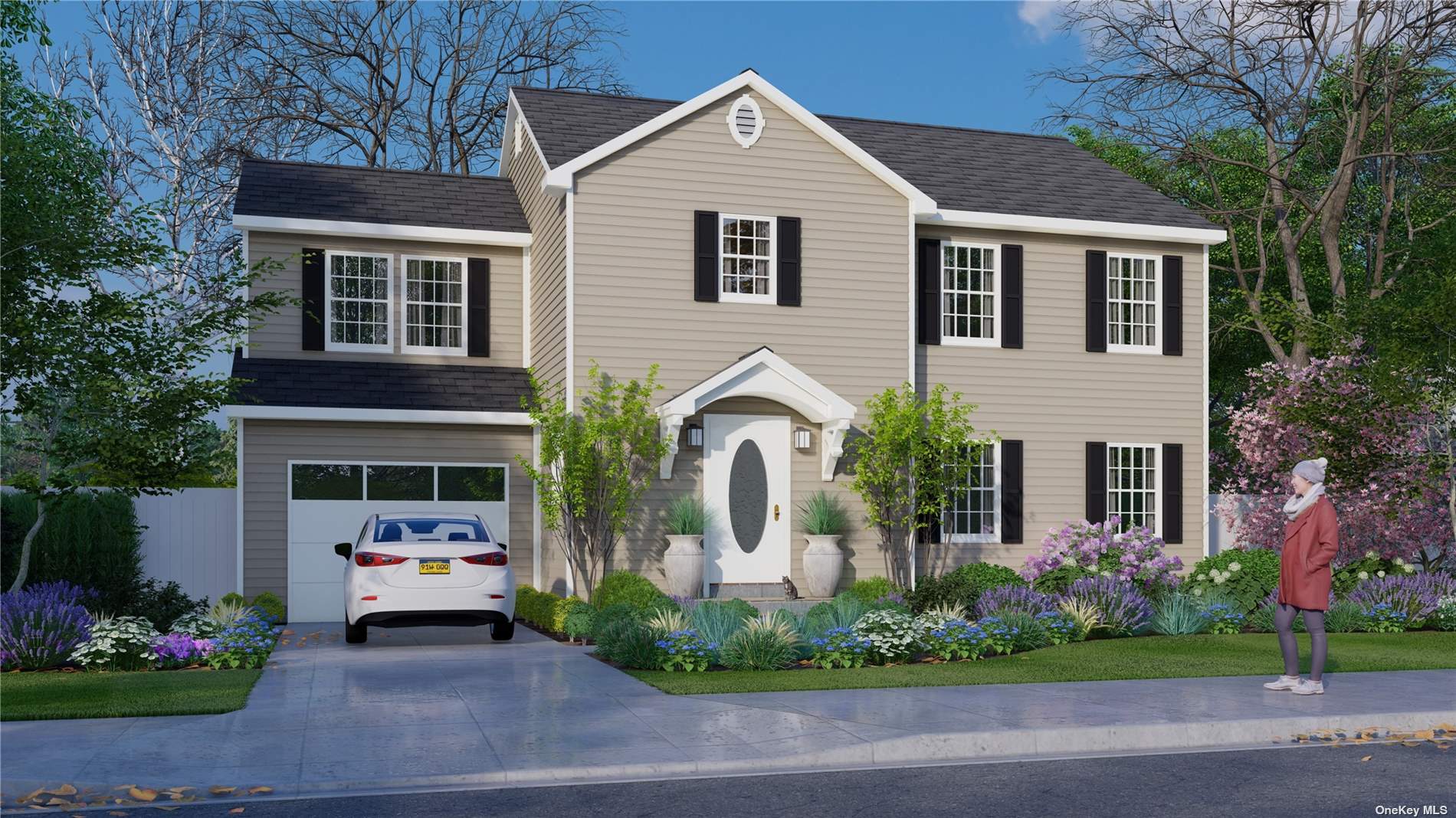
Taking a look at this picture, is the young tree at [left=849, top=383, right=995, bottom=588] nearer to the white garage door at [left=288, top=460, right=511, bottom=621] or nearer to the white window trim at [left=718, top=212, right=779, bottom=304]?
the white window trim at [left=718, top=212, right=779, bottom=304]

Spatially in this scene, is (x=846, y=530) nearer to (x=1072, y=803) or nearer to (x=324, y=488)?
(x=324, y=488)

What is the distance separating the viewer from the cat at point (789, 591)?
59.3 feet

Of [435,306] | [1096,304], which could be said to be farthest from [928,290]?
[435,306]

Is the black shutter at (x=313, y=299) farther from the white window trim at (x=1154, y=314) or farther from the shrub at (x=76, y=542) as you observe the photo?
the white window trim at (x=1154, y=314)

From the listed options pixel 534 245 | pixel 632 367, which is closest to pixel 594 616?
pixel 632 367

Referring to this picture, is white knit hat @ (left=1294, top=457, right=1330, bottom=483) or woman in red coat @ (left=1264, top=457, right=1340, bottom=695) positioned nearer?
woman in red coat @ (left=1264, top=457, right=1340, bottom=695)

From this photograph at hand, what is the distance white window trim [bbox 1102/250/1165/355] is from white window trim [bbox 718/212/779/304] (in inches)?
217

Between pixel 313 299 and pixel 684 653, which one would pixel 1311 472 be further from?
pixel 313 299

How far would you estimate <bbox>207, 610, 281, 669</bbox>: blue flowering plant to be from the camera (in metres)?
12.3

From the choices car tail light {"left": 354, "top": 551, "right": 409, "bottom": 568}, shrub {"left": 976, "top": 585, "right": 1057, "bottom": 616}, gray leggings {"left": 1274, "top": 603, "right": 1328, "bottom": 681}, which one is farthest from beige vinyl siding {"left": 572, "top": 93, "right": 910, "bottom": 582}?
gray leggings {"left": 1274, "top": 603, "right": 1328, "bottom": 681}

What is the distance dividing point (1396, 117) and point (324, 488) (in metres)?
19.6

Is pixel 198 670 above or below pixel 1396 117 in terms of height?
below

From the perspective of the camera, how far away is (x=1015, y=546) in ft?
65.9

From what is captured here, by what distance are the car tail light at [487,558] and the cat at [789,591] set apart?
4916 mm
